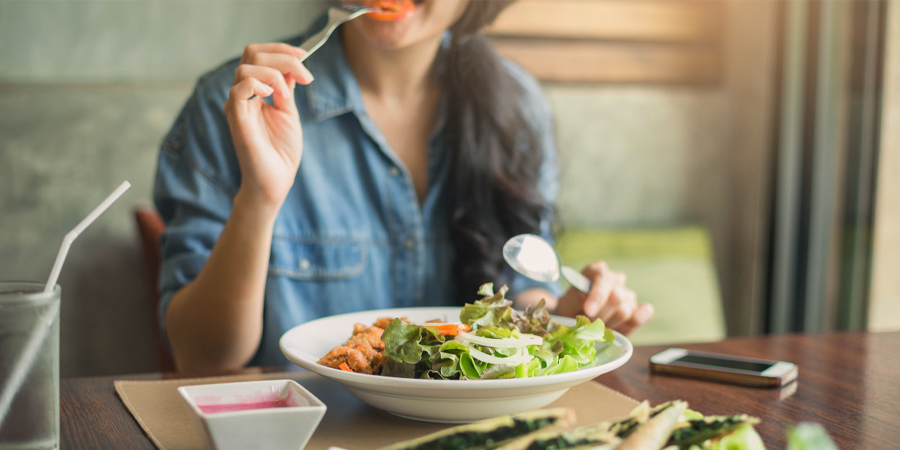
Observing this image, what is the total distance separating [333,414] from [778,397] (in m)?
0.52

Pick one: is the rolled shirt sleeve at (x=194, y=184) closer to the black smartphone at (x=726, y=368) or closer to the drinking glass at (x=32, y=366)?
the drinking glass at (x=32, y=366)

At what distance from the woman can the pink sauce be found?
1.45ft

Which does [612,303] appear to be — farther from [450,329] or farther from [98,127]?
[98,127]

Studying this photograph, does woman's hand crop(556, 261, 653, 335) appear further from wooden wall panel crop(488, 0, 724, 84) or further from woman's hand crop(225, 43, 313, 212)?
wooden wall panel crop(488, 0, 724, 84)

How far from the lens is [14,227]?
1.99 m

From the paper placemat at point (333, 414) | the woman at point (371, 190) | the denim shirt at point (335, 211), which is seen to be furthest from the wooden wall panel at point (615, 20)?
the paper placemat at point (333, 414)

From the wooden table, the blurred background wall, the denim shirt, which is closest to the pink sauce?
the wooden table

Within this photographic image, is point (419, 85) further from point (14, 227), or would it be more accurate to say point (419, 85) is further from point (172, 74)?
point (14, 227)

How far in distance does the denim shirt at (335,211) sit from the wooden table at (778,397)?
1.44 ft

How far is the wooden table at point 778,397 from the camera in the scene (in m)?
0.71

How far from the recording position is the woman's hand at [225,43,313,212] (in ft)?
3.11

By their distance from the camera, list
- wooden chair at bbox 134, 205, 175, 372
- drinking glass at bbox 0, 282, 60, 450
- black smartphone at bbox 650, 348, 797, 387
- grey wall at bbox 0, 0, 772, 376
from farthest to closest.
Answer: grey wall at bbox 0, 0, 772, 376 < wooden chair at bbox 134, 205, 175, 372 < black smartphone at bbox 650, 348, 797, 387 < drinking glass at bbox 0, 282, 60, 450

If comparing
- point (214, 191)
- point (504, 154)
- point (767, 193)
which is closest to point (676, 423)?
point (214, 191)

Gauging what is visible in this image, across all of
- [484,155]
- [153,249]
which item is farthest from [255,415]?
[153,249]
